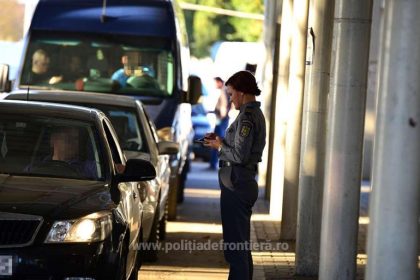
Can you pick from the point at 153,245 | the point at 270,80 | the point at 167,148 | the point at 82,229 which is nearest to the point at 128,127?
the point at 167,148

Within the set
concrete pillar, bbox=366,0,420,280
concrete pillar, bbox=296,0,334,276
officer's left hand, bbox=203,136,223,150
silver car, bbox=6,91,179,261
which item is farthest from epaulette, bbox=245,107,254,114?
silver car, bbox=6,91,179,261

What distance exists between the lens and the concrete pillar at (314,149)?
11703 mm

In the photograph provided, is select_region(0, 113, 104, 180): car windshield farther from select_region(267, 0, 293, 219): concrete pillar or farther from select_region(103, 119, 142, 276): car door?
select_region(267, 0, 293, 219): concrete pillar

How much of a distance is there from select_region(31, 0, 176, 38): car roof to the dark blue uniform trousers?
737cm

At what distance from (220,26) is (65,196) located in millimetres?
42439

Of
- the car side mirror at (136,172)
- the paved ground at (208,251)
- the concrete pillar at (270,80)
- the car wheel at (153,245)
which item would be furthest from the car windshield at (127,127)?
the concrete pillar at (270,80)

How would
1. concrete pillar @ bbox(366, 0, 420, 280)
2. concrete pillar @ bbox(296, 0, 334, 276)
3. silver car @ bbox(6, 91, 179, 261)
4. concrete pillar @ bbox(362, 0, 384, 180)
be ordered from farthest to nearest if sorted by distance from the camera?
1. concrete pillar @ bbox(362, 0, 384, 180)
2. silver car @ bbox(6, 91, 179, 261)
3. concrete pillar @ bbox(296, 0, 334, 276)
4. concrete pillar @ bbox(366, 0, 420, 280)

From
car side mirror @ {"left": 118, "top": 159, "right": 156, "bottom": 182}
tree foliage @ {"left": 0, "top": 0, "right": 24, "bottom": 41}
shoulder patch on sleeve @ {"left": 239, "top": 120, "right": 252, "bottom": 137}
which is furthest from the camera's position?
tree foliage @ {"left": 0, "top": 0, "right": 24, "bottom": 41}

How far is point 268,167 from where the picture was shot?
21734mm

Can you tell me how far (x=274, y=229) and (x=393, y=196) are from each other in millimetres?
8774

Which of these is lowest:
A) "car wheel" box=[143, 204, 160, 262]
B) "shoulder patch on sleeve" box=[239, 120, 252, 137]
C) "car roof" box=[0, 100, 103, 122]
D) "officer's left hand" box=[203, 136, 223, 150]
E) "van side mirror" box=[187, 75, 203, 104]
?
"car wheel" box=[143, 204, 160, 262]

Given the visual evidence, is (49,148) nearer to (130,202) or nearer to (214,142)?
(130,202)

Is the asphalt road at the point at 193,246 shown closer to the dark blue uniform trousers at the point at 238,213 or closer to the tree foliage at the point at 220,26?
the dark blue uniform trousers at the point at 238,213

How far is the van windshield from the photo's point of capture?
16688mm
